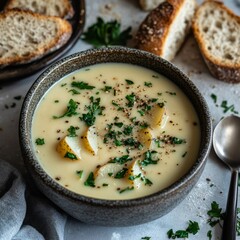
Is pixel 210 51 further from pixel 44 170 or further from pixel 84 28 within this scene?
pixel 44 170

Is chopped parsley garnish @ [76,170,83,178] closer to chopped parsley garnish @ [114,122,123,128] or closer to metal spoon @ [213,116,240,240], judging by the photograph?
chopped parsley garnish @ [114,122,123,128]

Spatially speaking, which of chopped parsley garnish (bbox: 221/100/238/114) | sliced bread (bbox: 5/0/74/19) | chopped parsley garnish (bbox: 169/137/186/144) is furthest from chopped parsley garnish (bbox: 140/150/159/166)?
sliced bread (bbox: 5/0/74/19)

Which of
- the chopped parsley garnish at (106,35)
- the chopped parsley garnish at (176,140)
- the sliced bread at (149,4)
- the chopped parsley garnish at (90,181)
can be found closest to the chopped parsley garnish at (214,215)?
the chopped parsley garnish at (176,140)

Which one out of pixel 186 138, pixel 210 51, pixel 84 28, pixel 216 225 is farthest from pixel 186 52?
pixel 216 225

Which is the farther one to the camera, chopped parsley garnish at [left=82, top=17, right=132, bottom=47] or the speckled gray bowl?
chopped parsley garnish at [left=82, top=17, right=132, bottom=47]

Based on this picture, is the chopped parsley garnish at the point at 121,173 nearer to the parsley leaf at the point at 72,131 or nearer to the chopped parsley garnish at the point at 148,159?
the chopped parsley garnish at the point at 148,159

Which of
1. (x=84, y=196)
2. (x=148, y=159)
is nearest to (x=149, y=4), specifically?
(x=148, y=159)
